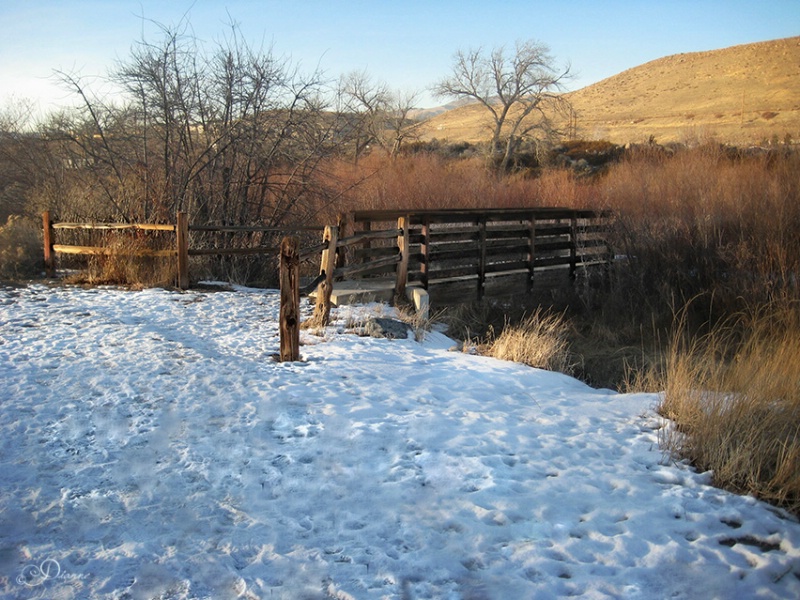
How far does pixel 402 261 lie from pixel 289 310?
4.71 meters

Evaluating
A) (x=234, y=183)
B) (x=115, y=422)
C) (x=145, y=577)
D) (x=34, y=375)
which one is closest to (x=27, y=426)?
(x=115, y=422)

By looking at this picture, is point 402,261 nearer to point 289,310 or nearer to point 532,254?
point 532,254

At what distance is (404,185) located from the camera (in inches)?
779

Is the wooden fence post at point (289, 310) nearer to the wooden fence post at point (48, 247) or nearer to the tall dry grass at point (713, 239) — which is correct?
the tall dry grass at point (713, 239)

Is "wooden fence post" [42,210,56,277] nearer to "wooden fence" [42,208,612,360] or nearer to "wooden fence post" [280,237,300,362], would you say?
"wooden fence" [42,208,612,360]

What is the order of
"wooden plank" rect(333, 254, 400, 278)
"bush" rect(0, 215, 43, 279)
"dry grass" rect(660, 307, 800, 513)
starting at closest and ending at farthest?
"dry grass" rect(660, 307, 800, 513) → "wooden plank" rect(333, 254, 400, 278) → "bush" rect(0, 215, 43, 279)

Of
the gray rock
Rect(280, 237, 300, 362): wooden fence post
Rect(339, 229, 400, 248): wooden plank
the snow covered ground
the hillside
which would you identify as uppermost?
the hillside

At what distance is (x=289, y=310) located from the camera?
693 centimetres

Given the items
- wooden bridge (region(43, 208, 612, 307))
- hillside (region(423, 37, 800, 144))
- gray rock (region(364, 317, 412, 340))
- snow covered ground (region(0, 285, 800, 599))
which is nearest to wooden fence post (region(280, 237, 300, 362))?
snow covered ground (region(0, 285, 800, 599))

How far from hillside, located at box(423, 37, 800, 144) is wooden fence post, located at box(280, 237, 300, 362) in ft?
120

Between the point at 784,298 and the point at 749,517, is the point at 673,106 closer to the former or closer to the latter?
the point at 784,298

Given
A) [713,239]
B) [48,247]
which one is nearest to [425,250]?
[713,239]

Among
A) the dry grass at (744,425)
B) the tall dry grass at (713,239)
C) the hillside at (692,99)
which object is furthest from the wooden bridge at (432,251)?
the hillside at (692,99)

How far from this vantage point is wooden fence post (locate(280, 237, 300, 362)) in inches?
273
